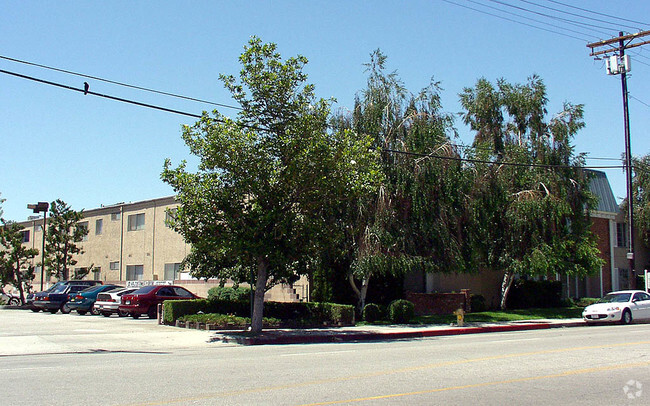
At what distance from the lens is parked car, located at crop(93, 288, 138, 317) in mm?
29016

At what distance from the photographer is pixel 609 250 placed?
42.4 metres

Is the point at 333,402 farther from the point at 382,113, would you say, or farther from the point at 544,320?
the point at 544,320

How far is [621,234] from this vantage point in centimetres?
4391

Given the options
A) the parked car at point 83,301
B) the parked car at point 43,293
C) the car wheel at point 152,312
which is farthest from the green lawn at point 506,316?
the parked car at point 43,293

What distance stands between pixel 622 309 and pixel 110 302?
21.6m

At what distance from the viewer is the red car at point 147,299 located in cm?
2748

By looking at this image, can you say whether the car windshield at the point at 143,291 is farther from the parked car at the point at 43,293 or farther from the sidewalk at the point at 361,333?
the sidewalk at the point at 361,333

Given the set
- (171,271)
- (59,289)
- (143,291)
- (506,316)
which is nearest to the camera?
(143,291)

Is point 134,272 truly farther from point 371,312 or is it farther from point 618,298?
point 618,298

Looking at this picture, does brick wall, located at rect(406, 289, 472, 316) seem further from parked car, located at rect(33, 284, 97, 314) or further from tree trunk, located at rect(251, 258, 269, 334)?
Answer: parked car, located at rect(33, 284, 97, 314)

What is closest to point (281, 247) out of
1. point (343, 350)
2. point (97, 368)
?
point (343, 350)

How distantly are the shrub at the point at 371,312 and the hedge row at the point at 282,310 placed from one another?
1743 millimetres

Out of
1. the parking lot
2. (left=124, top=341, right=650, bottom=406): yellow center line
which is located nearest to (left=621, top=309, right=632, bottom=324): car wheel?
(left=124, top=341, right=650, bottom=406): yellow center line

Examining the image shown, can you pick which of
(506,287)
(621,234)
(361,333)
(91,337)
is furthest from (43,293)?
(621,234)
